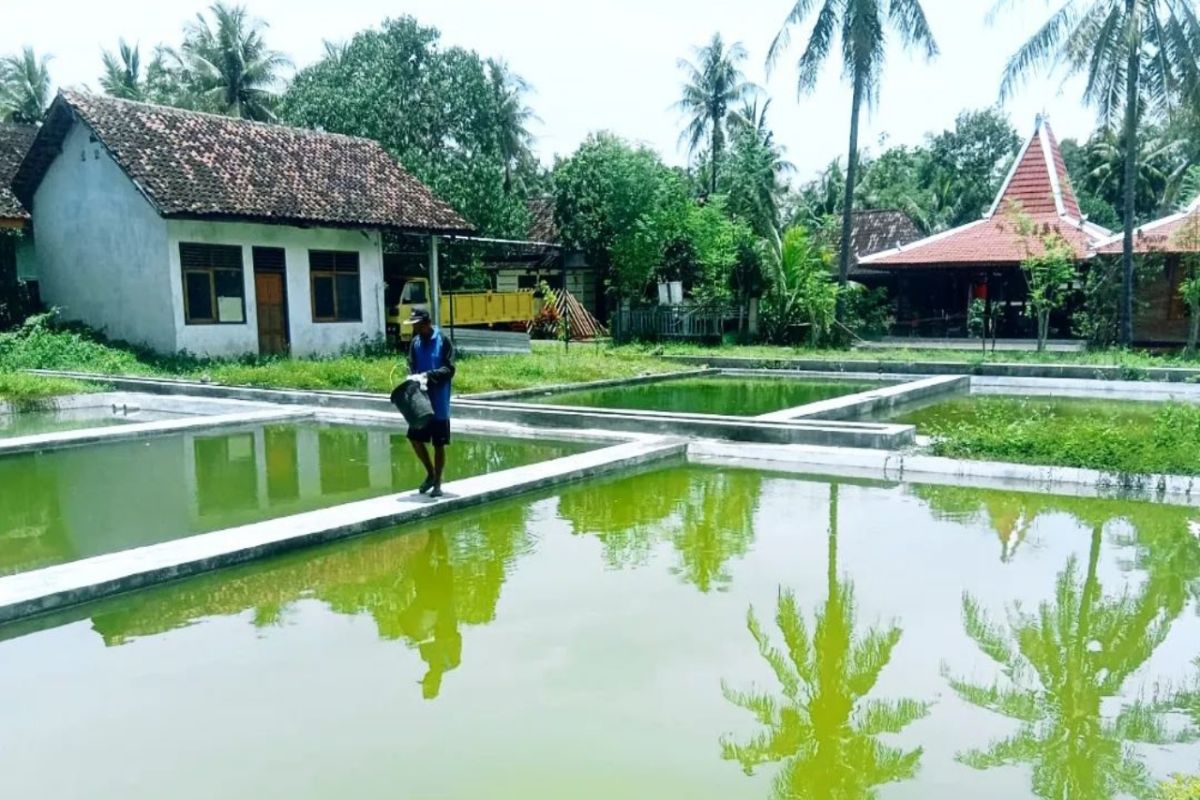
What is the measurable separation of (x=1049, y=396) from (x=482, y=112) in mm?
20536

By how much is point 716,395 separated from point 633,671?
12554 millimetres

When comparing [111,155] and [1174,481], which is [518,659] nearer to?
[1174,481]

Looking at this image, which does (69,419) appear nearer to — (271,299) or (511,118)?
(271,299)

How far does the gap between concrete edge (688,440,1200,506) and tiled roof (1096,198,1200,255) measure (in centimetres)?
1524

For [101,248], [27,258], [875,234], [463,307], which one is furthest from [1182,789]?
[875,234]

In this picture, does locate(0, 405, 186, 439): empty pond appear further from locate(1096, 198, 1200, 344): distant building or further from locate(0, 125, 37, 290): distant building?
locate(1096, 198, 1200, 344): distant building

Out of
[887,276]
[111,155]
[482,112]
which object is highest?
[482,112]

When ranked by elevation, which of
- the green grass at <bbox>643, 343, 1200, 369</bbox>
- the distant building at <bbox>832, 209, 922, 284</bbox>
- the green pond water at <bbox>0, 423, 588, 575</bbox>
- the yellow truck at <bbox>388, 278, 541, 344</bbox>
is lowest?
the green pond water at <bbox>0, 423, 588, 575</bbox>

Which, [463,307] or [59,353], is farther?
[463,307]

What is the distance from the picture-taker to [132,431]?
1206 cm

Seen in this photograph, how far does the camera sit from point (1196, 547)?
23.8 ft

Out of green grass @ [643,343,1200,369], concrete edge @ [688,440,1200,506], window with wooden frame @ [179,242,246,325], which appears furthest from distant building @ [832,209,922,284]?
concrete edge @ [688,440,1200,506]

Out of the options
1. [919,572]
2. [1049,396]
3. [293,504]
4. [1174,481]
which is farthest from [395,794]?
[1049,396]

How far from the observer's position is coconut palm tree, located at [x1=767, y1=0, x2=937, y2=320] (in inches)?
931
